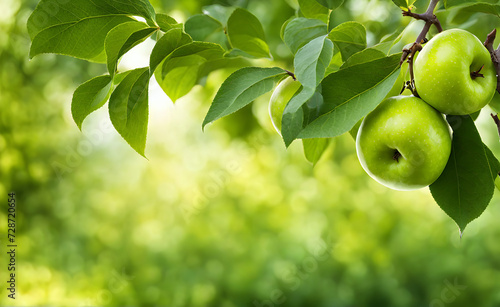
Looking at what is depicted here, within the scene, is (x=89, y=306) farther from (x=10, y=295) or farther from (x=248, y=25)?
(x=248, y=25)

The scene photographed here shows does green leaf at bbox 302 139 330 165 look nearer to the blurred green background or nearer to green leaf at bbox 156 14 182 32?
green leaf at bbox 156 14 182 32

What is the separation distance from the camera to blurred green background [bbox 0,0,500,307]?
5.85ft

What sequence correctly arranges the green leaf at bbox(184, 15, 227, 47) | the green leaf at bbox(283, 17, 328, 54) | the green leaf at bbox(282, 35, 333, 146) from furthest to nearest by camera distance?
1. the green leaf at bbox(184, 15, 227, 47)
2. the green leaf at bbox(283, 17, 328, 54)
3. the green leaf at bbox(282, 35, 333, 146)

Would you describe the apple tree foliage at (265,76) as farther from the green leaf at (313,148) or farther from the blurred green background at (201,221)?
the blurred green background at (201,221)

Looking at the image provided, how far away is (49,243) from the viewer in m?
2.36

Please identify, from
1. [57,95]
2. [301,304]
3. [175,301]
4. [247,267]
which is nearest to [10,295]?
[175,301]

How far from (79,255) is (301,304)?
1.22m

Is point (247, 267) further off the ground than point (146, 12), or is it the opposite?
point (146, 12)

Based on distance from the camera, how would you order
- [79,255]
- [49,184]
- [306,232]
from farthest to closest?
[49,184] < [79,255] < [306,232]

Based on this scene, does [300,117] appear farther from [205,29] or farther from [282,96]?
[205,29]

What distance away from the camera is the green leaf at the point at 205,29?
0.47 metres

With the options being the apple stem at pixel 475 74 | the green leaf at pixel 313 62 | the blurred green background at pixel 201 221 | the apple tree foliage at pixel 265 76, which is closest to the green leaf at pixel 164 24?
the apple tree foliage at pixel 265 76

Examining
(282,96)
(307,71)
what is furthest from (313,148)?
(307,71)

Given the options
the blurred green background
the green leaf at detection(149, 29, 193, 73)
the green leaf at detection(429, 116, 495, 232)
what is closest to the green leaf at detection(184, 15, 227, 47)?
the green leaf at detection(149, 29, 193, 73)
